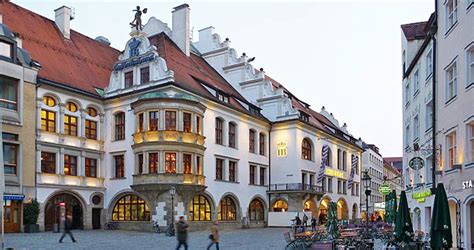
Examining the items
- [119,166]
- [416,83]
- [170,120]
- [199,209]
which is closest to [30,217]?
[119,166]

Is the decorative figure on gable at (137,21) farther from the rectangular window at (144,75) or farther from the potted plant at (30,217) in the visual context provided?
the potted plant at (30,217)

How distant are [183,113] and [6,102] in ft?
36.5

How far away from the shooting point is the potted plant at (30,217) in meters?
34.5

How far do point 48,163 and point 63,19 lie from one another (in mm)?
13662

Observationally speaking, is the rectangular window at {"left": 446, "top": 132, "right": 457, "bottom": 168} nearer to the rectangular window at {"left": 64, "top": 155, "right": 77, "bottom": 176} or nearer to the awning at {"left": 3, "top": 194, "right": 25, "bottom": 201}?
the awning at {"left": 3, "top": 194, "right": 25, "bottom": 201}

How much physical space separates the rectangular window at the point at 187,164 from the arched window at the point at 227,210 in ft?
20.4

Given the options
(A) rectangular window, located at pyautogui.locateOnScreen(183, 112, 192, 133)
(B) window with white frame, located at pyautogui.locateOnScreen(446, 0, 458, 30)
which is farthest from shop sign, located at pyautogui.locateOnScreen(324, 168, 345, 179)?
(B) window with white frame, located at pyautogui.locateOnScreen(446, 0, 458, 30)

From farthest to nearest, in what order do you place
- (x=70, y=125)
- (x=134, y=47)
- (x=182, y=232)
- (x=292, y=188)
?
(x=292, y=188) → (x=134, y=47) → (x=70, y=125) → (x=182, y=232)

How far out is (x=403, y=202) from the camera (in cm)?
1836

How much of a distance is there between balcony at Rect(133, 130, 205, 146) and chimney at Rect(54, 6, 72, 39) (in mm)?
11896

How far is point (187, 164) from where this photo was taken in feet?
127

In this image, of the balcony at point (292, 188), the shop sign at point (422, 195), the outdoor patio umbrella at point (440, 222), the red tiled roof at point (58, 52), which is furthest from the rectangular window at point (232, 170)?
the outdoor patio umbrella at point (440, 222)

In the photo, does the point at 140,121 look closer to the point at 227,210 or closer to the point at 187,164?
the point at 187,164

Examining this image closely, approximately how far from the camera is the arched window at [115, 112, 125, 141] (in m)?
41.6
